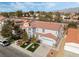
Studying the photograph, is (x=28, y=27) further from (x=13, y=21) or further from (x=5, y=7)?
(x=5, y=7)

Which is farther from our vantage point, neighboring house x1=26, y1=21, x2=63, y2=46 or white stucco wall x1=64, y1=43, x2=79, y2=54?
neighboring house x1=26, y1=21, x2=63, y2=46

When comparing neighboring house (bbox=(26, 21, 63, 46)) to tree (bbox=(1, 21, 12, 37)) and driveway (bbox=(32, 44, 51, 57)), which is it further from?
tree (bbox=(1, 21, 12, 37))

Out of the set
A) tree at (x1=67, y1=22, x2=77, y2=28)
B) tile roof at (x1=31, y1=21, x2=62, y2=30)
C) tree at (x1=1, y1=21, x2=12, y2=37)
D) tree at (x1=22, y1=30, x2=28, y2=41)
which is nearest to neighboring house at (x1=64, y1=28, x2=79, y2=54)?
tree at (x1=67, y1=22, x2=77, y2=28)

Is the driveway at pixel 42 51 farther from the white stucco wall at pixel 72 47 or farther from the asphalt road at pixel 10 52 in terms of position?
the white stucco wall at pixel 72 47

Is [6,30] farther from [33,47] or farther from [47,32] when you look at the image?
[47,32]

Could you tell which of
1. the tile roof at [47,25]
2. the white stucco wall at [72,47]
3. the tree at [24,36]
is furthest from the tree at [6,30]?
the white stucco wall at [72,47]

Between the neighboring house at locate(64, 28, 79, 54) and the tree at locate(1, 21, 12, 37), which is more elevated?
the tree at locate(1, 21, 12, 37)
